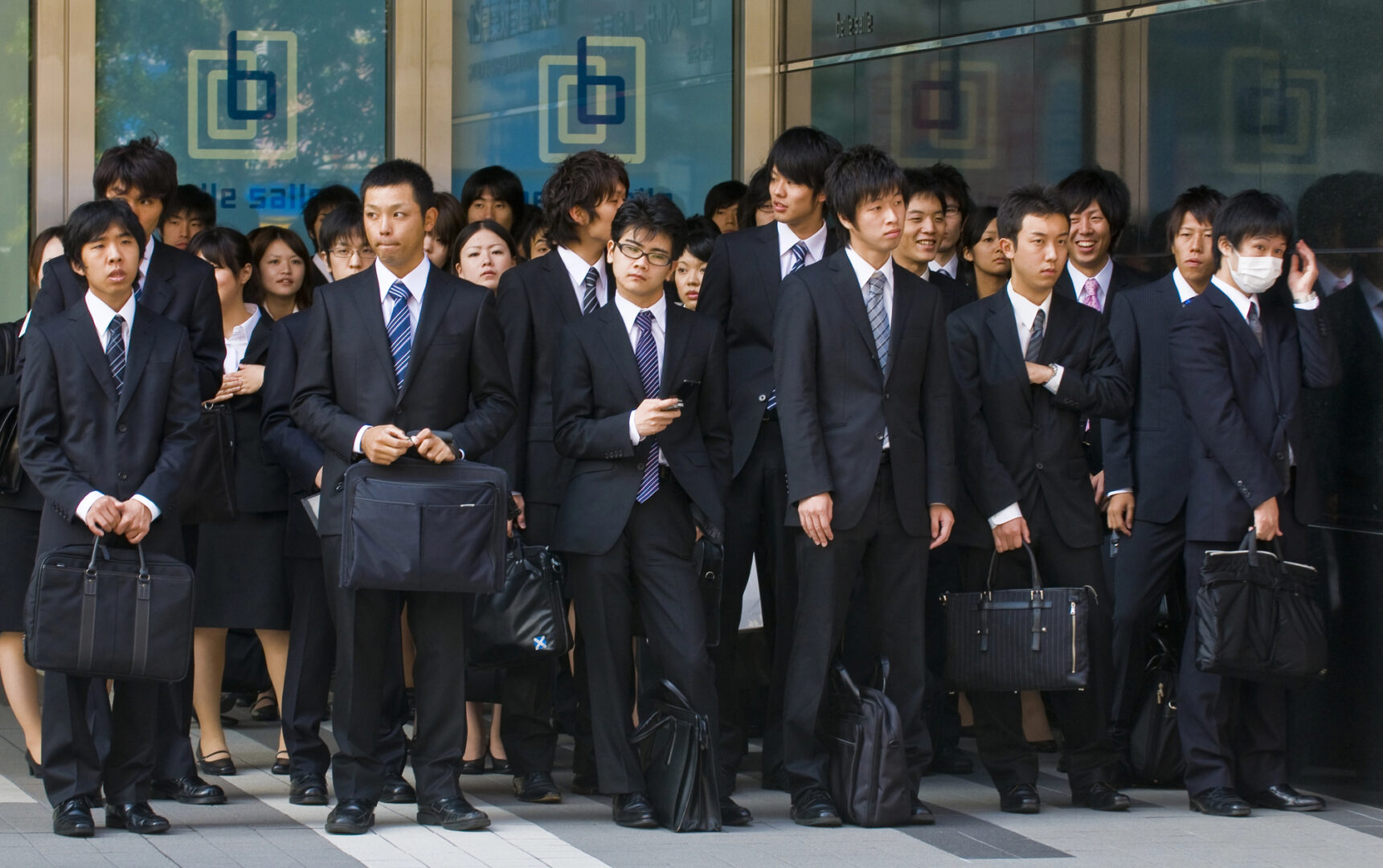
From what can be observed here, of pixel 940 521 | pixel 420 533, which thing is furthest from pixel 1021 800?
pixel 420 533

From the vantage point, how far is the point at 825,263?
668cm

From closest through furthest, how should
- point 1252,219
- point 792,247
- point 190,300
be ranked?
point 190,300 < point 1252,219 < point 792,247

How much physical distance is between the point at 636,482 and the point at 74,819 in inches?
82.3

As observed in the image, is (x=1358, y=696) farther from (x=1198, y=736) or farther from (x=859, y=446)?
(x=859, y=446)

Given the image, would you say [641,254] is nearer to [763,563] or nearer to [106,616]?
[763,563]

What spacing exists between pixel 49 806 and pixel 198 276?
6.18ft

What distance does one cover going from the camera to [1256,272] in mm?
6961

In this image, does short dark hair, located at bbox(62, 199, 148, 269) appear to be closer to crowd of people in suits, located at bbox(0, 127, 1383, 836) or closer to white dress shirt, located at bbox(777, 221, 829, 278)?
crowd of people in suits, located at bbox(0, 127, 1383, 836)

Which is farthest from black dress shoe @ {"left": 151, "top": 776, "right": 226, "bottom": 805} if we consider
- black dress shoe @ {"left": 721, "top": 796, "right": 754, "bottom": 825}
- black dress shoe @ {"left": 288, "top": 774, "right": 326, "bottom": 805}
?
black dress shoe @ {"left": 721, "top": 796, "right": 754, "bottom": 825}

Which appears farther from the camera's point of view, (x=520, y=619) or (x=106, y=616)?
(x=520, y=619)

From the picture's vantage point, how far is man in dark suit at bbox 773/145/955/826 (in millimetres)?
6496

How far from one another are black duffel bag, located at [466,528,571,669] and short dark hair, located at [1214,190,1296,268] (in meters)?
2.77

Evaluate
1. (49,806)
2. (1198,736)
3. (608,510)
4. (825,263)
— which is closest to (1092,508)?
(1198,736)

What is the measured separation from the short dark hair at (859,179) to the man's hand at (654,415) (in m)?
0.96
